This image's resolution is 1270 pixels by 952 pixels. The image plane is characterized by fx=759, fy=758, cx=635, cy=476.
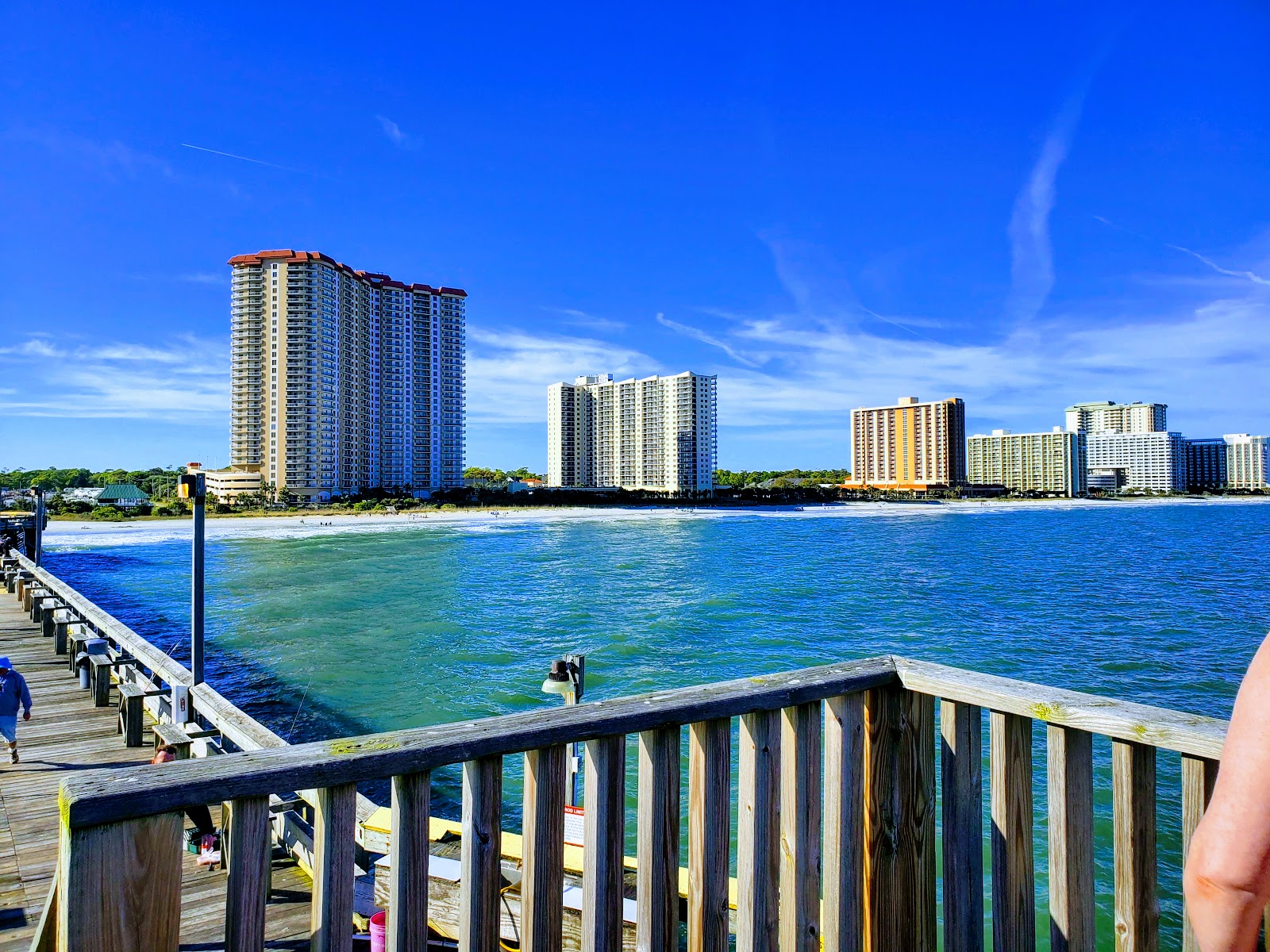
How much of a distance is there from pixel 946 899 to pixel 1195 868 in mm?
1360

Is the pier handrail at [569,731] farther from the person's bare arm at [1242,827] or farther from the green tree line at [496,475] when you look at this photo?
the green tree line at [496,475]

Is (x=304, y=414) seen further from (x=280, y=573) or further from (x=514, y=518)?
(x=280, y=573)

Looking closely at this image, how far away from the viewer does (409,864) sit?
4.89ft

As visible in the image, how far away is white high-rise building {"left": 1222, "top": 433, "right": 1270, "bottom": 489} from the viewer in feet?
632

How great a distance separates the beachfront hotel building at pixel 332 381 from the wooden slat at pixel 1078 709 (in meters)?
115

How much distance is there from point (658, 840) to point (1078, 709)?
1000mm

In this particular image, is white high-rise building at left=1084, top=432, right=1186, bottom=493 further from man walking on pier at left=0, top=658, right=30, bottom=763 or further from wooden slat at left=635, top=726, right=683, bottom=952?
wooden slat at left=635, top=726, right=683, bottom=952

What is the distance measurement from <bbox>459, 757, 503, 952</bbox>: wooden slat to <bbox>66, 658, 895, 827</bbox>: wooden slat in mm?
55

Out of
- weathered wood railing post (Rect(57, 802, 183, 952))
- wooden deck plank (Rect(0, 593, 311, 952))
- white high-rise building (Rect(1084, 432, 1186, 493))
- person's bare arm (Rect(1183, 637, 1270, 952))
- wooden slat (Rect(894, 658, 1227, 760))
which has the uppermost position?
white high-rise building (Rect(1084, 432, 1186, 493))

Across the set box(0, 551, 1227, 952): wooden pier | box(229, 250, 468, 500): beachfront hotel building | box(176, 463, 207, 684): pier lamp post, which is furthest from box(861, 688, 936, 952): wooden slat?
box(229, 250, 468, 500): beachfront hotel building

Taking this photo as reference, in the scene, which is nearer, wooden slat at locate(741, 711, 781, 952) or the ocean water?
wooden slat at locate(741, 711, 781, 952)

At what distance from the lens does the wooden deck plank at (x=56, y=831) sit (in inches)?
165

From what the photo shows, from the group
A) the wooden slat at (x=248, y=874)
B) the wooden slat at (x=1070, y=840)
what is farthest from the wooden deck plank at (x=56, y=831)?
the wooden slat at (x=1070, y=840)

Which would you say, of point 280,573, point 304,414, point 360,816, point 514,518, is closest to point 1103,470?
point 514,518
